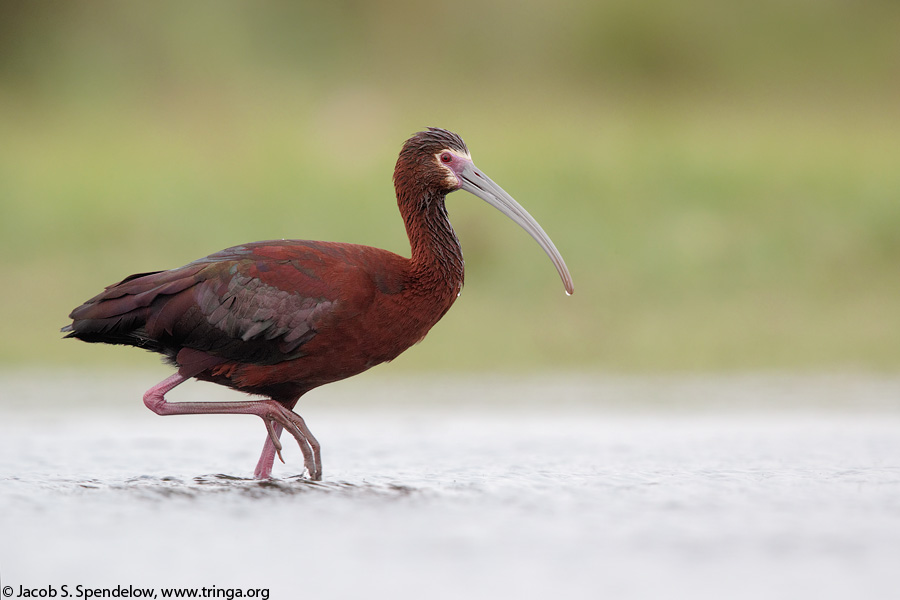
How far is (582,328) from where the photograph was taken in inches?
527

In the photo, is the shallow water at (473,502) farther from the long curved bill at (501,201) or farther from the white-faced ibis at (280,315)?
the long curved bill at (501,201)

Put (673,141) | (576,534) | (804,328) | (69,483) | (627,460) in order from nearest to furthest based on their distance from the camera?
(576,534), (69,483), (627,460), (804,328), (673,141)

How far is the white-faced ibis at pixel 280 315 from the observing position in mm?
6824

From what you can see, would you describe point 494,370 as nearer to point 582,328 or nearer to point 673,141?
point 582,328

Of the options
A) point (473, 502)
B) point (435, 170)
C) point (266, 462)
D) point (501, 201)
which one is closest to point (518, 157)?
point (501, 201)

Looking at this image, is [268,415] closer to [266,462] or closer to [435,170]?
[266,462]

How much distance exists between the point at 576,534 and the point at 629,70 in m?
15.9

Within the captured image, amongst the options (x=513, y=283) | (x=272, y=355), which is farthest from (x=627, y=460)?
(x=513, y=283)

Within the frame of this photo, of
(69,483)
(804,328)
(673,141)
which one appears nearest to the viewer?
(69,483)

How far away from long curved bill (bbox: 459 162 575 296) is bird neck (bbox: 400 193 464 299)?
17 centimetres

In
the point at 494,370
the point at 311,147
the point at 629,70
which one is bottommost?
the point at 494,370

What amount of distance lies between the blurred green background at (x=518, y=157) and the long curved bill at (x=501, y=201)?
193 inches

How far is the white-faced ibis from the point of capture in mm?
6824

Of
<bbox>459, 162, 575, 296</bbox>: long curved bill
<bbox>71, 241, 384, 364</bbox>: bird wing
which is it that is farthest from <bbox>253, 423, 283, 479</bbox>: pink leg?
<bbox>459, 162, 575, 296</bbox>: long curved bill
